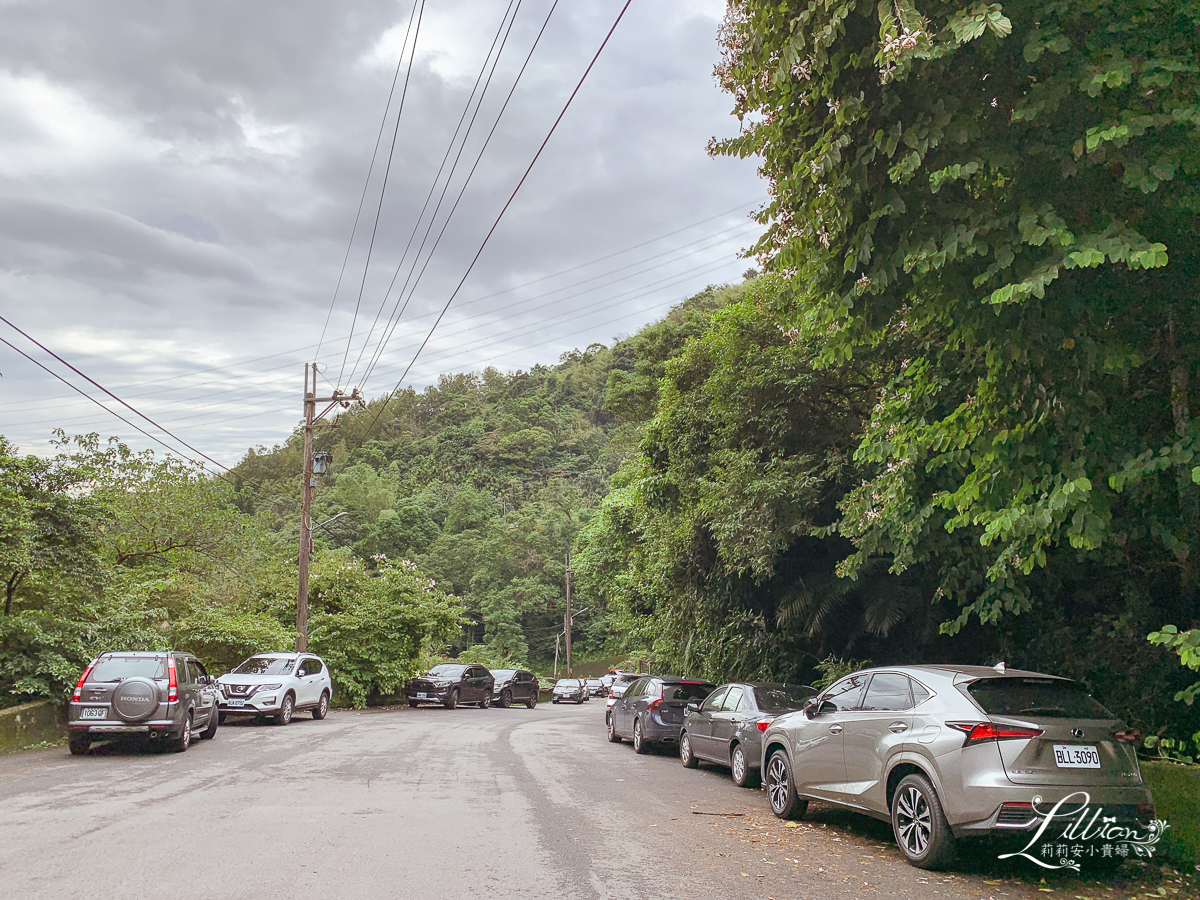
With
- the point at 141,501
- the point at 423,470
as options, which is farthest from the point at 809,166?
the point at 423,470

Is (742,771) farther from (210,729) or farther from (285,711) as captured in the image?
(285,711)

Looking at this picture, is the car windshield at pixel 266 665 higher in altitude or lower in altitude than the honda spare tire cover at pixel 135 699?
lower

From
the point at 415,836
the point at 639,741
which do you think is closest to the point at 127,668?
the point at 415,836

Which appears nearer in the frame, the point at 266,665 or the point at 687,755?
the point at 687,755

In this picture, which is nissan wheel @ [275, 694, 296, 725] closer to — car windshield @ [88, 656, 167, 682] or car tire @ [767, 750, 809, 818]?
car windshield @ [88, 656, 167, 682]

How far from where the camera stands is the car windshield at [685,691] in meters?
15.9

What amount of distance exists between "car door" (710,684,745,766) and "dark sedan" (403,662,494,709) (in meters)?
18.1

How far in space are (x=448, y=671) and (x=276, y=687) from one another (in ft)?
37.3

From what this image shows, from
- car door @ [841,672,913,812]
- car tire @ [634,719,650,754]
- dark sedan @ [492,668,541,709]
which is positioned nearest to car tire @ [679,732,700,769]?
car tire @ [634,719,650,754]

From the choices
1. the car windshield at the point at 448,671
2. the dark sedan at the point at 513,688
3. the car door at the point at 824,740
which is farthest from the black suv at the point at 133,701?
the dark sedan at the point at 513,688

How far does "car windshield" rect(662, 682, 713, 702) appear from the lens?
1593cm

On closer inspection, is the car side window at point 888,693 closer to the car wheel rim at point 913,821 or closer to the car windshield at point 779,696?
the car wheel rim at point 913,821

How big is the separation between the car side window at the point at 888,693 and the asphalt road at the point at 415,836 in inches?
48.4

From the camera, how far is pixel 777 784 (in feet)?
30.1
